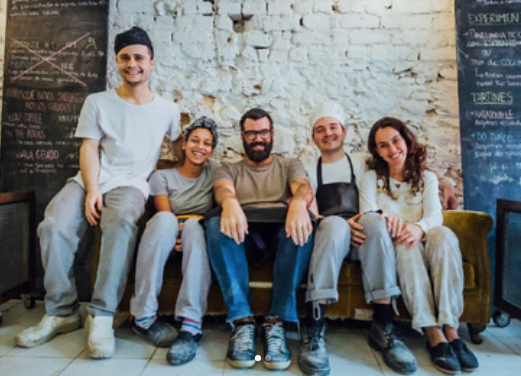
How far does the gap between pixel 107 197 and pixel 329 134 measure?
4.25ft

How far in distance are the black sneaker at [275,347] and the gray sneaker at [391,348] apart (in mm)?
422

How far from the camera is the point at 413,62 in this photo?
2504mm

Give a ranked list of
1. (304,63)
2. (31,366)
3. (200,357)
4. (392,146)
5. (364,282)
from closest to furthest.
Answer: (31,366) < (200,357) < (364,282) < (392,146) < (304,63)

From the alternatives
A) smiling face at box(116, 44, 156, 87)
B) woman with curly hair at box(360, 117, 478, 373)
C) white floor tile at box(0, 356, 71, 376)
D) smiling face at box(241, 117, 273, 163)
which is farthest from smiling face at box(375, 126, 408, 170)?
white floor tile at box(0, 356, 71, 376)

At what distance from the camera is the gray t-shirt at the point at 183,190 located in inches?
79.7

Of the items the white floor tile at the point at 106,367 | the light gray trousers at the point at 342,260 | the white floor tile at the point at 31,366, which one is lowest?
the white floor tile at the point at 106,367

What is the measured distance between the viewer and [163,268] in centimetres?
166

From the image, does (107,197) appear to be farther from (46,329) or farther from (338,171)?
(338,171)

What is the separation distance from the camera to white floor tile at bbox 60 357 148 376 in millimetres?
1385

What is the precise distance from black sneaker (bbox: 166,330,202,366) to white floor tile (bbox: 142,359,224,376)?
0.08 feet

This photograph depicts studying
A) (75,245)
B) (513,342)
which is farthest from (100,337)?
(513,342)

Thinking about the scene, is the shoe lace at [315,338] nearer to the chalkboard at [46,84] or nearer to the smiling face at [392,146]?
the smiling face at [392,146]

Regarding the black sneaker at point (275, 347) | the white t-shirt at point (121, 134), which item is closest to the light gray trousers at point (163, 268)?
the black sneaker at point (275, 347)

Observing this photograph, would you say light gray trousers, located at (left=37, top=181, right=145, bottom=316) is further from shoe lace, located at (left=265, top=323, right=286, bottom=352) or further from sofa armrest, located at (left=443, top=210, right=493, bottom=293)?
sofa armrest, located at (left=443, top=210, right=493, bottom=293)
